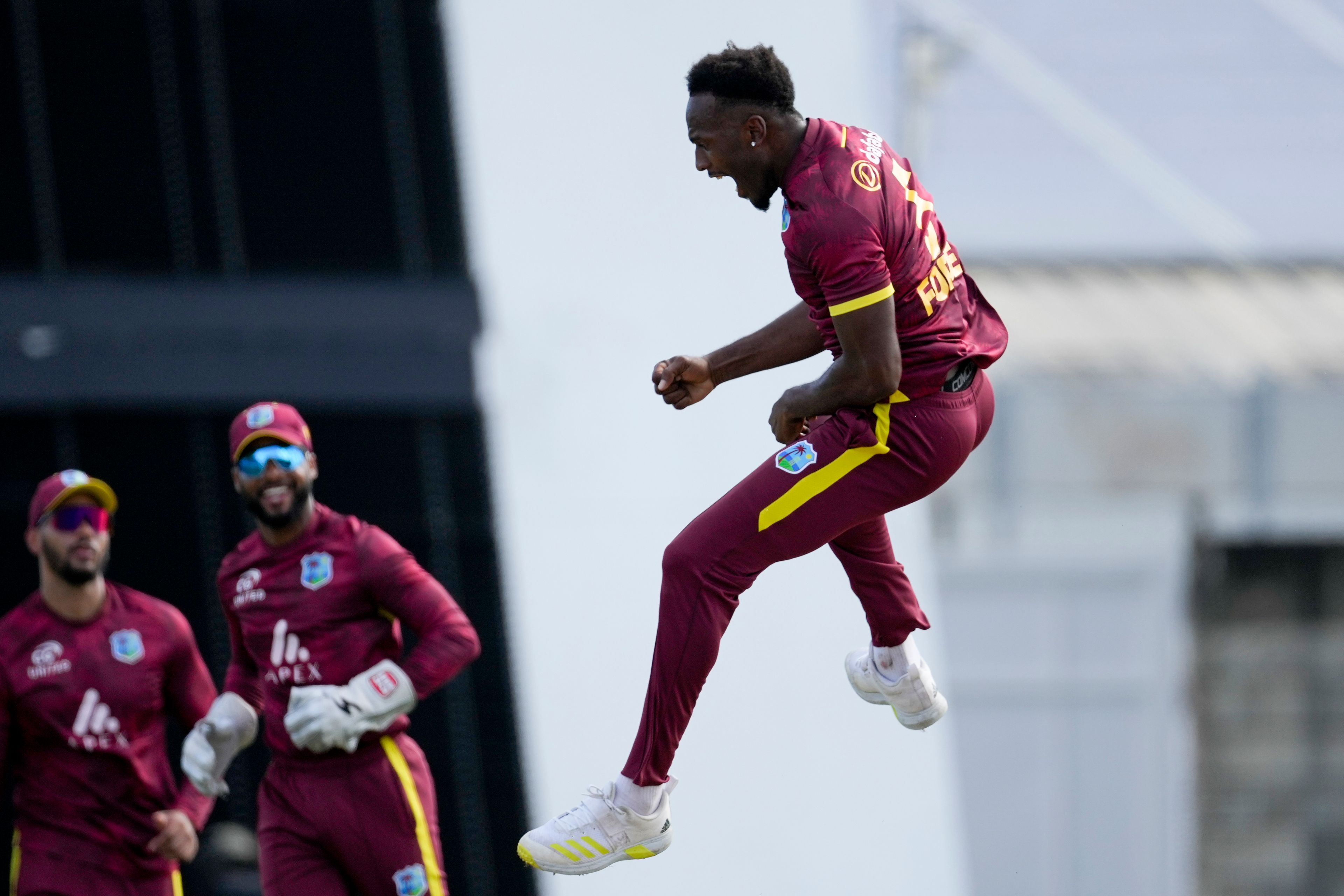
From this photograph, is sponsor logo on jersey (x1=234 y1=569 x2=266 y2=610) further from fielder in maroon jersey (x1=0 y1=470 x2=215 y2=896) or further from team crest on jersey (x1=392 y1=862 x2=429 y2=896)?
team crest on jersey (x1=392 y1=862 x2=429 y2=896)

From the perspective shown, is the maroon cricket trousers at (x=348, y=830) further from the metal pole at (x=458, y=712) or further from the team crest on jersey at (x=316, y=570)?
the metal pole at (x=458, y=712)

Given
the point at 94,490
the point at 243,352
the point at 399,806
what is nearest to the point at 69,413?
the point at 243,352

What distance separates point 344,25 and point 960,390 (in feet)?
17.4

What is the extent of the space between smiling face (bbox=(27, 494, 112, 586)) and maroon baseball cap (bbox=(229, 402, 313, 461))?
0.68 metres

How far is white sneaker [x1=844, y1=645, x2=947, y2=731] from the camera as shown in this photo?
366 centimetres

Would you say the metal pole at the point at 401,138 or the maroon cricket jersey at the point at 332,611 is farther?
the metal pole at the point at 401,138

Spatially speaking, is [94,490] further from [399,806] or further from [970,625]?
[970,625]

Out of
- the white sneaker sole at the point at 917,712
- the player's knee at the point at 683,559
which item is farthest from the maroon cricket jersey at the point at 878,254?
the white sneaker sole at the point at 917,712

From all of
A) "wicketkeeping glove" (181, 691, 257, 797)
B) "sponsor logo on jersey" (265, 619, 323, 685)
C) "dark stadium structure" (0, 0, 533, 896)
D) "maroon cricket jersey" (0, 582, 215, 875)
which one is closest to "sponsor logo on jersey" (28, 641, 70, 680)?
"maroon cricket jersey" (0, 582, 215, 875)

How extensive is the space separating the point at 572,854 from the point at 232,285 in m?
5.00

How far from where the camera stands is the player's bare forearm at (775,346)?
3289 mm

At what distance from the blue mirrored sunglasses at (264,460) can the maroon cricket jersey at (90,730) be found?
76 centimetres

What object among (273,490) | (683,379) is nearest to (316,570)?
(273,490)

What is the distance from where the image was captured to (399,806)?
3.78 m
